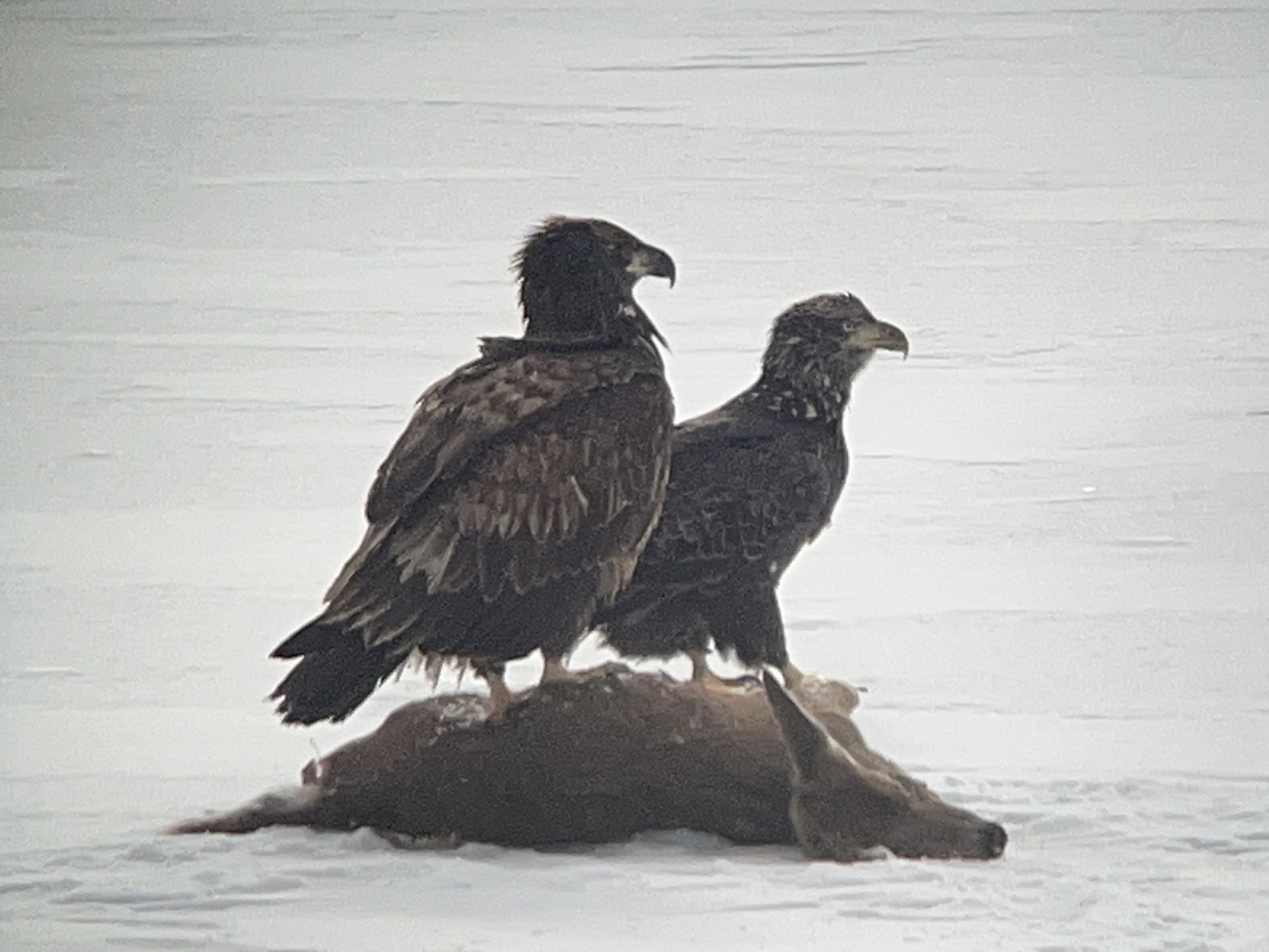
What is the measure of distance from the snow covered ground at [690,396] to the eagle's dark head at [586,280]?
8 cm

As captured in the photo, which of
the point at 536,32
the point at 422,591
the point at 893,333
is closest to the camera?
the point at 422,591

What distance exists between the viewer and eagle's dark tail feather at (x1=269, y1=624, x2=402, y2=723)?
208 centimetres

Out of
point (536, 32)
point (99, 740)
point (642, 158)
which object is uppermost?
point (536, 32)

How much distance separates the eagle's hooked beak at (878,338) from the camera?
2.18 m

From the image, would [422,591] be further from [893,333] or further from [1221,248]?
[1221,248]

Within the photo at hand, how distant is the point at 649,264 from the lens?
2172mm

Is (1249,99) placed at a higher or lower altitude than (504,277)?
higher

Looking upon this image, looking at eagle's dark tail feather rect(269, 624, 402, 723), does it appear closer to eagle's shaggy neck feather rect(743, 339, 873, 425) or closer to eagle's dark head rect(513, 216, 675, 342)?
eagle's dark head rect(513, 216, 675, 342)

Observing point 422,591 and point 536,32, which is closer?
point 422,591

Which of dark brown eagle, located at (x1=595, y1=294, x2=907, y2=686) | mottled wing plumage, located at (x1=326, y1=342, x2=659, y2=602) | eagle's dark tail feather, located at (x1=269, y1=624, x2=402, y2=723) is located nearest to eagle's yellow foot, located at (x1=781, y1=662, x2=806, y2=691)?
dark brown eagle, located at (x1=595, y1=294, x2=907, y2=686)

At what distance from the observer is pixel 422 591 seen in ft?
6.77

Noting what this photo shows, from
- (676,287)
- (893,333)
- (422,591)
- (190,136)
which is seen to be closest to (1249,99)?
(893,333)

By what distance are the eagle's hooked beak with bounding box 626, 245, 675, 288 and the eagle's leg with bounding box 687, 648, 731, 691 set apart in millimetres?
454

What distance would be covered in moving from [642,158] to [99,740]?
39.1 inches
